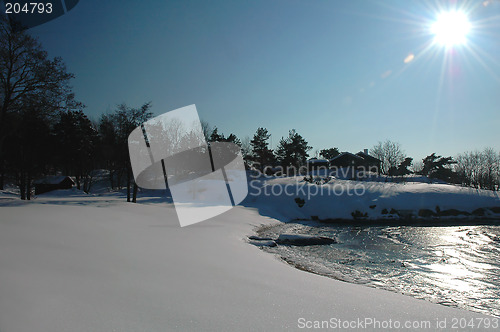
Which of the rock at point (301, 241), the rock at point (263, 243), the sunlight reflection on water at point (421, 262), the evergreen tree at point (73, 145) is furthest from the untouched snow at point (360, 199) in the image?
the evergreen tree at point (73, 145)

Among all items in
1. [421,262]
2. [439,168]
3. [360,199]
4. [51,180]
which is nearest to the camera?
[421,262]

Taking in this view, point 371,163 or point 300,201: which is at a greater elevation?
point 371,163

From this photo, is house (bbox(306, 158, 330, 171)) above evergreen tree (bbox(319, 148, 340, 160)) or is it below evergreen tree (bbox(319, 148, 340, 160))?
below

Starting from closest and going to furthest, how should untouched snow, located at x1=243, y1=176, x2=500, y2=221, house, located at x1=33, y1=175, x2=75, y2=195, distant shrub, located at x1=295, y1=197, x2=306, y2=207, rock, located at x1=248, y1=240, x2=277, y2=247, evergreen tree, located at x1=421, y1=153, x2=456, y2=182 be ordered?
rock, located at x1=248, y1=240, x2=277, y2=247 → untouched snow, located at x1=243, y1=176, x2=500, y2=221 → distant shrub, located at x1=295, y1=197, x2=306, y2=207 → house, located at x1=33, y1=175, x2=75, y2=195 → evergreen tree, located at x1=421, y1=153, x2=456, y2=182

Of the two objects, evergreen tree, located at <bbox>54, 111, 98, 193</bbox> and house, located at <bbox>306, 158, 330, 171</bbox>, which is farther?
house, located at <bbox>306, 158, 330, 171</bbox>

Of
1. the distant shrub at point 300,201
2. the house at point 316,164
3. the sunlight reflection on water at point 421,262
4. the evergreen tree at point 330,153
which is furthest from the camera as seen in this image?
the evergreen tree at point 330,153

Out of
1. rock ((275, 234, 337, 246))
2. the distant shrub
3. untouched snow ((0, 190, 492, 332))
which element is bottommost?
rock ((275, 234, 337, 246))

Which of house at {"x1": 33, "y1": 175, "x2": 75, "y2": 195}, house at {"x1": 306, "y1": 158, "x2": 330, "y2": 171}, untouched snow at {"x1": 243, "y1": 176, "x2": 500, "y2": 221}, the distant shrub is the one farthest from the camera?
house at {"x1": 306, "y1": 158, "x2": 330, "y2": 171}

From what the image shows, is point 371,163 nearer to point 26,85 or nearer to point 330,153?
point 330,153

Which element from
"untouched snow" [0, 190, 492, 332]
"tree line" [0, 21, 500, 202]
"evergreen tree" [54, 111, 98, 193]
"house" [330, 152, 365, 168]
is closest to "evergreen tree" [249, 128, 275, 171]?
"tree line" [0, 21, 500, 202]

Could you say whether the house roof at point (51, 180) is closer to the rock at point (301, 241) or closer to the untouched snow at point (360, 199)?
the untouched snow at point (360, 199)

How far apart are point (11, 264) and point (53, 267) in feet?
1.84

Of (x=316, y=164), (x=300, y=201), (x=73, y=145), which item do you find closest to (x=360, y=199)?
(x=300, y=201)

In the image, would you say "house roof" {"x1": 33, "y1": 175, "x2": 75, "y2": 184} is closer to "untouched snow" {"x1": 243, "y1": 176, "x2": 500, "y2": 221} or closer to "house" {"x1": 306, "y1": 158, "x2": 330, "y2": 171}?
"untouched snow" {"x1": 243, "y1": 176, "x2": 500, "y2": 221}
